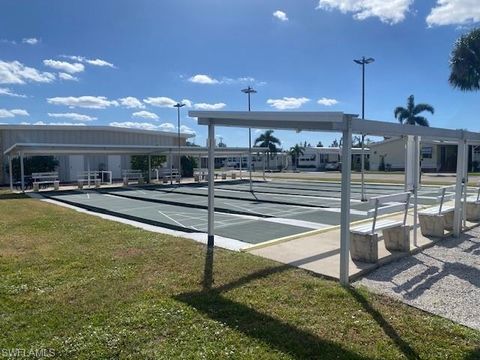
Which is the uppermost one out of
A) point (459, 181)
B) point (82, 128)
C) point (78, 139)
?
point (82, 128)

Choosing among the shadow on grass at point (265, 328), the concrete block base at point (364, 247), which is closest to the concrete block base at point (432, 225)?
the concrete block base at point (364, 247)

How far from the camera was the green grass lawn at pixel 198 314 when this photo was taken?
3715 millimetres

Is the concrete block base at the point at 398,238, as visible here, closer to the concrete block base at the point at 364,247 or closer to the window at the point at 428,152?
the concrete block base at the point at 364,247

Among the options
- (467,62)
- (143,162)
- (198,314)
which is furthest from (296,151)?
(198,314)

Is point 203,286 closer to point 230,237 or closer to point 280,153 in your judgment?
point 230,237

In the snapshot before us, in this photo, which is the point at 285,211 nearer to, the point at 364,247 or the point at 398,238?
the point at 398,238

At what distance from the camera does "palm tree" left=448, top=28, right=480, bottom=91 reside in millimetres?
29484

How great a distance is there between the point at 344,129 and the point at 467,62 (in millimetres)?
29850

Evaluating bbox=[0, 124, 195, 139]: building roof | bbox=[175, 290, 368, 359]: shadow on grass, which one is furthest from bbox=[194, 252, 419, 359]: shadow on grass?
bbox=[0, 124, 195, 139]: building roof

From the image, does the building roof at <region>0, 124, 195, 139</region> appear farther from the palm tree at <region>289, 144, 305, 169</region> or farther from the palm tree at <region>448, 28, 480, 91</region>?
the palm tree at <region>289, 144, 305, 169</region>

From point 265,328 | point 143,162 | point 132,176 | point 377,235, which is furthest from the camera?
point 143,162

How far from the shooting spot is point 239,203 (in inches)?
639

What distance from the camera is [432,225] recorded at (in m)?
8.37

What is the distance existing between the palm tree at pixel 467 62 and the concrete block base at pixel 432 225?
26041mm
